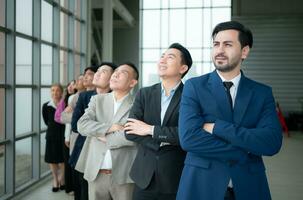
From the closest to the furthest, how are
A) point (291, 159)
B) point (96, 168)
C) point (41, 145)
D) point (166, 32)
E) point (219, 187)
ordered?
point (219, 187) < point (96, 168) < point (41, 145) < point (291, 159) < point (166, 32)

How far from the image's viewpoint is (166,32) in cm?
1772

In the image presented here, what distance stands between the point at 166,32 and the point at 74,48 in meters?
9.06

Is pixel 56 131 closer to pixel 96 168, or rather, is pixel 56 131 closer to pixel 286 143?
pixel 96 168

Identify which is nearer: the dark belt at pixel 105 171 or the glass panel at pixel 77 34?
the dark belt at pixel 105 171

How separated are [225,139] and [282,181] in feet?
17.2

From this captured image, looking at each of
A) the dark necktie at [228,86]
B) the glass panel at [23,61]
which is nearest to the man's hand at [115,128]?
the dark necktie at [228,86]

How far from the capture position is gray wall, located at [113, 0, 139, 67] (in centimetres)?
1817

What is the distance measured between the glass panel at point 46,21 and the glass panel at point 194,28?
10.7 metres

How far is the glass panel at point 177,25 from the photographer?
57.6ft

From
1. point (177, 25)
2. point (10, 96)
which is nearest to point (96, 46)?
point (177, 25)

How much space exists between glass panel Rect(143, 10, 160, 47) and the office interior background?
0.05 metres

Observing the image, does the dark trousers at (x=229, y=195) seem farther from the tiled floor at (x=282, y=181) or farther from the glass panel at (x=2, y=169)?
the glass panel at (x=2, y=169)

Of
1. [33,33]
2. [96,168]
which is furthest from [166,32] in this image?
[96,168]

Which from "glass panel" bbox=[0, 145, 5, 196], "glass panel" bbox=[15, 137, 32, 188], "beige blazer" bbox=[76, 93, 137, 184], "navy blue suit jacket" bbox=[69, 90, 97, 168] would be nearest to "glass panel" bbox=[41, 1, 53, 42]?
"glass panel" bbox=[15, 137, 32, 188]
